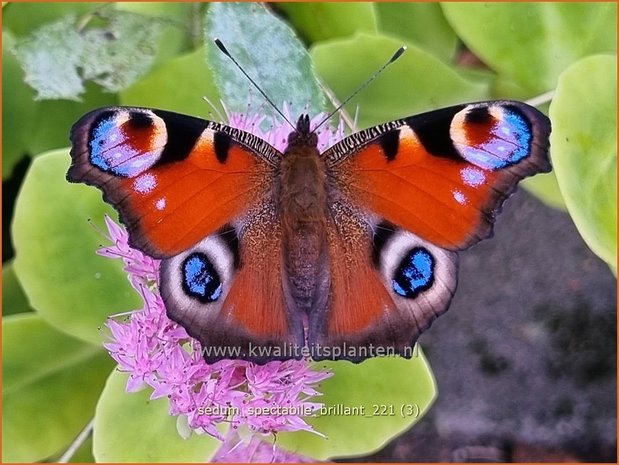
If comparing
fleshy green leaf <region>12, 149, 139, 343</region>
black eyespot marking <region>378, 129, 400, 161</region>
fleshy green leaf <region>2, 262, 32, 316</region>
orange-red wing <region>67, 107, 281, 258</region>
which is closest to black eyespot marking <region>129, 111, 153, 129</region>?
orange-red wing <region>67, 107, 281, 258</region>

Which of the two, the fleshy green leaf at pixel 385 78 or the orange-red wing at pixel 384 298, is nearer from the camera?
the orange-red wing at pixel 384 298

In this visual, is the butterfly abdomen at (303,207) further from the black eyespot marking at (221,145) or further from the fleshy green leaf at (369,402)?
the fleshy green leaf at (369,402)

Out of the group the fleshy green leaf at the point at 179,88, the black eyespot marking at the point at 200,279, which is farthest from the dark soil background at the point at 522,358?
the black eyespot marking at the point at 200,279

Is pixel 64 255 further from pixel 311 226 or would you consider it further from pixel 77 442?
pixel 311 226

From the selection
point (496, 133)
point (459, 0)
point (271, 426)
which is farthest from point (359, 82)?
point (271, 426)

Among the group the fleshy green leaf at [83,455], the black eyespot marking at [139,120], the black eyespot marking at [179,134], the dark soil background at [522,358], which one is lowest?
the dark soil background at [522,358]

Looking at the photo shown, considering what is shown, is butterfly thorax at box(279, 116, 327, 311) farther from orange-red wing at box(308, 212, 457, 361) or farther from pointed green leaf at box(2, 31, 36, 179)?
pointed green leaf at box(2, 31, 36, 179)
